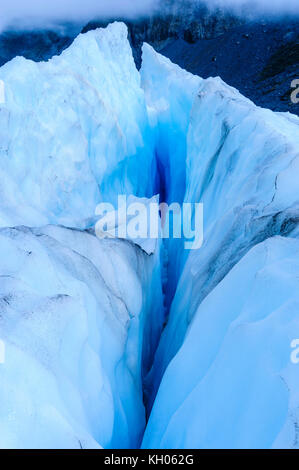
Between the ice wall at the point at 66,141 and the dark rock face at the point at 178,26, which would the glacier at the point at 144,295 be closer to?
the ice wall at the point at 66,141

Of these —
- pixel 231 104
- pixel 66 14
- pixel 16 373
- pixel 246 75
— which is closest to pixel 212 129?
pixel 231 104

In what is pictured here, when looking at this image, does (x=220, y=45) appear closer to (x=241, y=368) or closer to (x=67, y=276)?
(x=67, y=276)

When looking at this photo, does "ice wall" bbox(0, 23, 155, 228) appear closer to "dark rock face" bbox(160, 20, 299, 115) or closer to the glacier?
the glacier

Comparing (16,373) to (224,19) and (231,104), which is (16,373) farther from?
(224,19)

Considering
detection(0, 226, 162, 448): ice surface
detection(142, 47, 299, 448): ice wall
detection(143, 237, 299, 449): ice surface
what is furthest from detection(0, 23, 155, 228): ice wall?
detection(143, 237, 299, 449): ice surface

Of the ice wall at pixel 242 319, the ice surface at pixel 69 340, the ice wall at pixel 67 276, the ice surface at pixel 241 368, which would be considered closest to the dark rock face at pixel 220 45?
the ice wall at pixel 67 276

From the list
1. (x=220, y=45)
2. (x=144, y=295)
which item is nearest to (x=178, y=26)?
(x=220, y=45)

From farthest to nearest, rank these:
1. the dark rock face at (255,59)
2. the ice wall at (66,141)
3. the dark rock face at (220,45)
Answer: the dark rock face at (220,45), the dark rock face at (255,59), the ice wall at (66,141)

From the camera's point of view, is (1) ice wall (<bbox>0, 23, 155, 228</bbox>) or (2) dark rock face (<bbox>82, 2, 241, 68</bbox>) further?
(2) dark rock face (<bbox>82, 2, 241, 68</bbox>)
